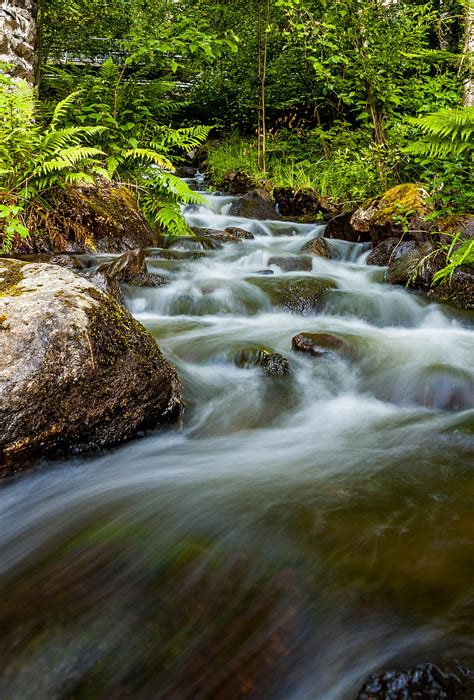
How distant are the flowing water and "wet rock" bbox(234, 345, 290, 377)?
7 cm

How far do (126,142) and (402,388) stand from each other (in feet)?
17.4

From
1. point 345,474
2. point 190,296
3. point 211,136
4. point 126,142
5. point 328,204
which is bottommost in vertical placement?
point 345,474

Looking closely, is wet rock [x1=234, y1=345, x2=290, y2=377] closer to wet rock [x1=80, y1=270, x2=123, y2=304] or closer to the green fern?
wet rock [x1=80, y1=270, x2=123, y2=304]

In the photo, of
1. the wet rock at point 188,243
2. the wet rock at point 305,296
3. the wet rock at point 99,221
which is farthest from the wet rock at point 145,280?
the wet rock at point 188,243

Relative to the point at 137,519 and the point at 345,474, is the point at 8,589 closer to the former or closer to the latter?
the point at 137,519

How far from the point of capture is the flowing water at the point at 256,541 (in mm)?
1485

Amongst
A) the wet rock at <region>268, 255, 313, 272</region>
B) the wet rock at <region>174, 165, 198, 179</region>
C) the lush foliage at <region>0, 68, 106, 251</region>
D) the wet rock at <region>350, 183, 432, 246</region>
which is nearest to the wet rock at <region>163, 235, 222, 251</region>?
the wet rock at <region>268, 255, 313, 272</region>

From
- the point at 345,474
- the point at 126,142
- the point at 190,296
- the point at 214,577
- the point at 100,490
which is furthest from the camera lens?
the point at 126,142

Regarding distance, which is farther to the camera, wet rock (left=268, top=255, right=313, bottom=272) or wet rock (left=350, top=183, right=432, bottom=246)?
wet rock (left=268, top=255, right=313, bottom=272)

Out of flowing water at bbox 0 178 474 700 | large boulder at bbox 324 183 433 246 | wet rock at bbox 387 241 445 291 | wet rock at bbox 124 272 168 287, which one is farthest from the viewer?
large boulder at bbox 324 183 433 246

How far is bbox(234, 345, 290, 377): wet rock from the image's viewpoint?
383cm

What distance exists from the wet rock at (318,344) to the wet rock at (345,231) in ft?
12.9

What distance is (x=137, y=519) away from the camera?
7.39 feet

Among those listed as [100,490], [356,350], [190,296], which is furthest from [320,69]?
[100,490]
